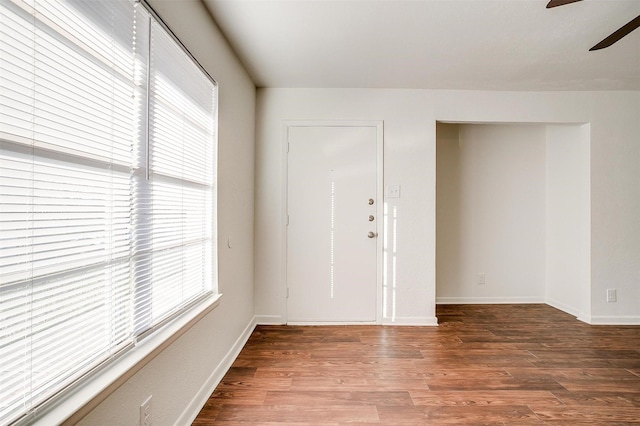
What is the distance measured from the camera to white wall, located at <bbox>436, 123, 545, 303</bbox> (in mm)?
3865

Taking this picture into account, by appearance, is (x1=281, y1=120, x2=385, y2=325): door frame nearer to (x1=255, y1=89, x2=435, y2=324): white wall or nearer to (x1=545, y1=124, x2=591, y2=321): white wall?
(x1=255, y1=89, x2=435, y2=324): white wall

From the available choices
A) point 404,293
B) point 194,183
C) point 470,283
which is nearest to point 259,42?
point 194,183

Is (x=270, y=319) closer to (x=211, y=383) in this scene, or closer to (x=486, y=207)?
(x=211, y=383)

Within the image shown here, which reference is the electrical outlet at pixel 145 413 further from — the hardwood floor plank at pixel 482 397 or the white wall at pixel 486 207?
the white wall at pixel 486 207

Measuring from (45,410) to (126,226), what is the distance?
0.59 meters

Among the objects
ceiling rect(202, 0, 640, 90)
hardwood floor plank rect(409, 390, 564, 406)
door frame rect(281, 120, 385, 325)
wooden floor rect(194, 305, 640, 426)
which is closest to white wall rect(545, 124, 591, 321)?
wooden floor rect(194, 305, 640, 426)

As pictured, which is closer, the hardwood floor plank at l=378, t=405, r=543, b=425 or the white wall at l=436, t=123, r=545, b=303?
the hardwood floor plank at l=378, t=405, r=543, b=425

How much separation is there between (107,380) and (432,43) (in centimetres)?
266

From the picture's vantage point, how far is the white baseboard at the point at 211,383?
165 centimetres

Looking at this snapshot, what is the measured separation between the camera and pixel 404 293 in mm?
3154

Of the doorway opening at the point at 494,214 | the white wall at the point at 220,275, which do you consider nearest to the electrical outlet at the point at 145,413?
the white wall at the point at 220,275

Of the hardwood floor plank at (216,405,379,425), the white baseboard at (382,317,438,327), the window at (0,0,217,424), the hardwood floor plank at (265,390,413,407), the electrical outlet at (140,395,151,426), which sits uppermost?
the window at (0,0,217,424)

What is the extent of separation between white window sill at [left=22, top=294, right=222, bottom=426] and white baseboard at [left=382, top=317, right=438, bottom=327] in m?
2.13

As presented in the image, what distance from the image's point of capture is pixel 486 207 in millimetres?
3875
